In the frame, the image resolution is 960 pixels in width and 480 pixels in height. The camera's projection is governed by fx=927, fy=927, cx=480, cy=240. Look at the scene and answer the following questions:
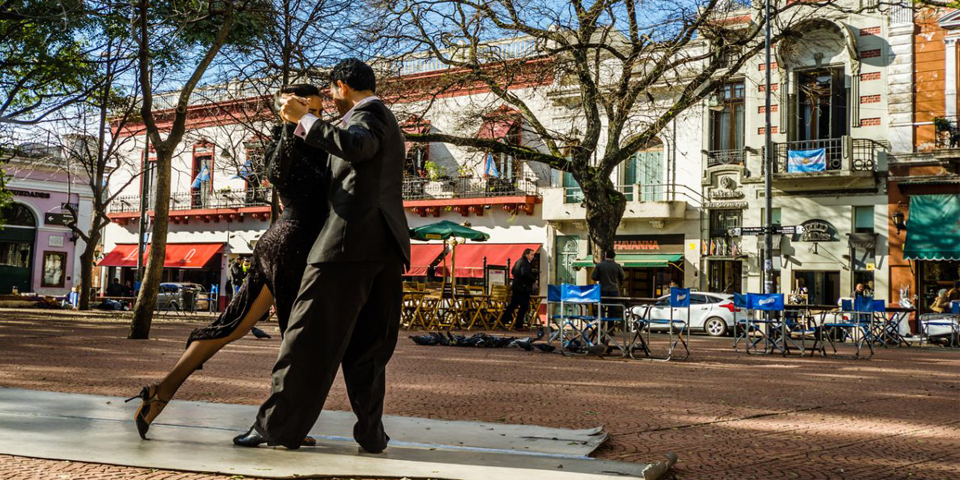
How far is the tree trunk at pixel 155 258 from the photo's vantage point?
45.6 feet

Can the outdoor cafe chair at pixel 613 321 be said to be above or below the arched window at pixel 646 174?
below

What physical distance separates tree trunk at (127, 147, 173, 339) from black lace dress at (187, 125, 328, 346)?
10250 millimetres

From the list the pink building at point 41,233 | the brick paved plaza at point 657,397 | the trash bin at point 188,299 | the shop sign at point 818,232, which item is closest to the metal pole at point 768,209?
the shop sign at point 818,232

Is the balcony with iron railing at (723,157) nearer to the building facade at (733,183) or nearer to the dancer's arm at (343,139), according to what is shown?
the building facade at (733,183)

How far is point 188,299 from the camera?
93.1 ft

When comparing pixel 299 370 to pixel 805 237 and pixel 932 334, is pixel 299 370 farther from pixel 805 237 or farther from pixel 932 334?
pixel 805 237

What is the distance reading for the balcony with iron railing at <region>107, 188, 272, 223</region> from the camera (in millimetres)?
39812

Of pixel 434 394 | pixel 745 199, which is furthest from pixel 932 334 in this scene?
pixel 434 394

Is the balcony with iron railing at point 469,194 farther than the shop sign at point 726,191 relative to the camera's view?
Yes

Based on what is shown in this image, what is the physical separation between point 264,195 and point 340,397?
1290 inches

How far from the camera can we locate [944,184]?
2623 cm

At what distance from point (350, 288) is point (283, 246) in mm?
461

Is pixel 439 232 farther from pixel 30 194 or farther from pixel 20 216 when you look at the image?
pixel 20 216

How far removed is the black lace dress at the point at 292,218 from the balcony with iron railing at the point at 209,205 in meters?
35.0
